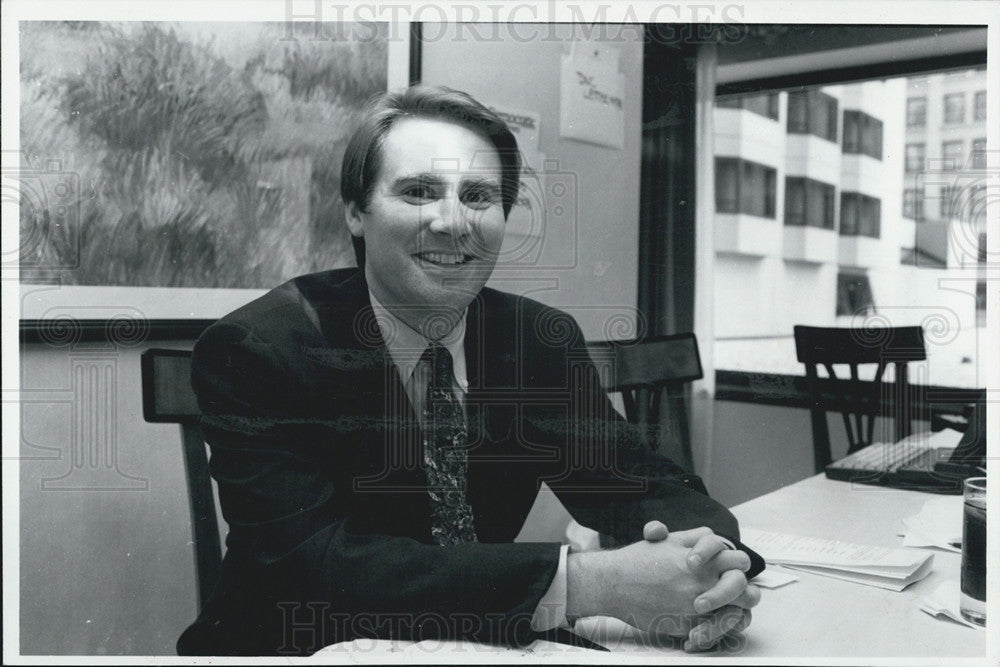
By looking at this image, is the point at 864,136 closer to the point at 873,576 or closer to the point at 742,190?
the point at 742,190

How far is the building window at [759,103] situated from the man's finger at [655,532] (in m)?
0.81

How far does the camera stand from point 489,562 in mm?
779

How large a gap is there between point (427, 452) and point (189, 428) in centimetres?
30

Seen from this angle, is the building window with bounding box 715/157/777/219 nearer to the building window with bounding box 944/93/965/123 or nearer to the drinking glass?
the building window with bounding box 944/93/965/123

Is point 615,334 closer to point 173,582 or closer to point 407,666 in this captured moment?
point 407,666

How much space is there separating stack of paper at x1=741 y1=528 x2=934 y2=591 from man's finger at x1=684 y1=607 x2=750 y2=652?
0.62 feet

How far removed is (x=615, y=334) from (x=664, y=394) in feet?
0.54

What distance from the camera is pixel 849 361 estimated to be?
3.89ft

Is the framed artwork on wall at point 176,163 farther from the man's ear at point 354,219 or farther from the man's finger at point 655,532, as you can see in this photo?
the man's finger at point 655,532

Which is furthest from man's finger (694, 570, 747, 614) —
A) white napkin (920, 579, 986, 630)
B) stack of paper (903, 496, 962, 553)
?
stack of paper (903, 496, 962, 553)

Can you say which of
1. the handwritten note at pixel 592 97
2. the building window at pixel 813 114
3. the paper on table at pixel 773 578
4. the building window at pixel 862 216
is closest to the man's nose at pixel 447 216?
the handwritten note at pixel 592 97

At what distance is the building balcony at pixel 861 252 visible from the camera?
134 centimetres

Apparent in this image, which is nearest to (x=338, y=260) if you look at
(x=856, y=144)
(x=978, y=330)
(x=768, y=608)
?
(x=768, y=608)

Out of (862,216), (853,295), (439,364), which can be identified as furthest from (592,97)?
(862,216)
